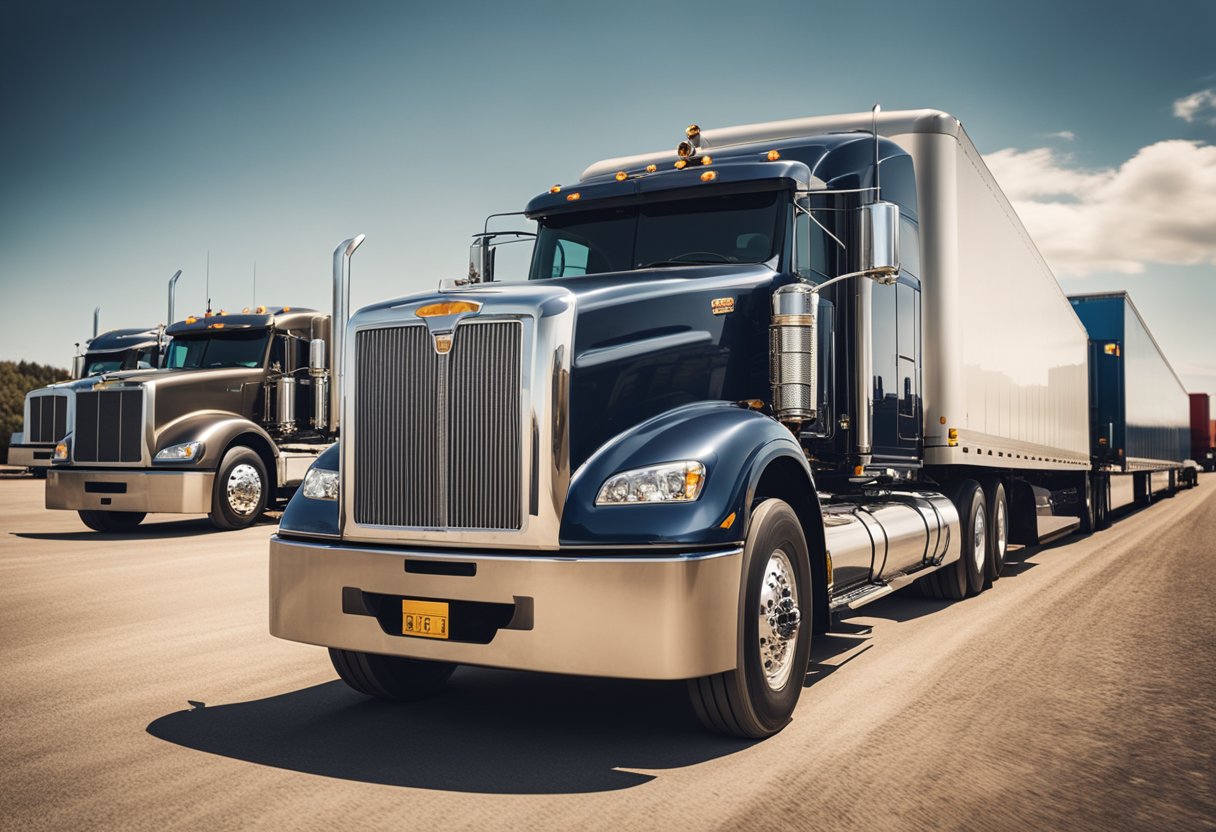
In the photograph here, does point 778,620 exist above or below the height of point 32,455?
below

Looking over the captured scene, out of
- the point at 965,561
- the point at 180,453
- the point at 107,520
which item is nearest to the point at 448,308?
the point at 965,561

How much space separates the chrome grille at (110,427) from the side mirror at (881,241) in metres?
11.1

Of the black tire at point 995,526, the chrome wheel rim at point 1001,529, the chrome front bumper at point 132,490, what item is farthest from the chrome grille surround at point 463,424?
the chrome front bumper at point 132,490

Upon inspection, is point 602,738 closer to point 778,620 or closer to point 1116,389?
point 778,620

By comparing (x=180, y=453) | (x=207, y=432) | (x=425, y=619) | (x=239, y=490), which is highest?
(x=207, y=432)

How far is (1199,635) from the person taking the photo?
301 inches

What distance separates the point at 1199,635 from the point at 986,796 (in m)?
4.53

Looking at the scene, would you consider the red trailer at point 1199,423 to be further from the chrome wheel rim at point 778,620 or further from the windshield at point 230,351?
the chrome wheel rim at point 778,620

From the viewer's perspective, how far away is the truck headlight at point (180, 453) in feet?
46.3

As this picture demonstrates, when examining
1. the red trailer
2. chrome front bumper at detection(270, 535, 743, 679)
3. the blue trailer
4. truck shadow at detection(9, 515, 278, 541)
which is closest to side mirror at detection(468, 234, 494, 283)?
chrome front bumper at detection(270, 535, 743, 679)

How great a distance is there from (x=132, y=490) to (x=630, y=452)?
1135 cm

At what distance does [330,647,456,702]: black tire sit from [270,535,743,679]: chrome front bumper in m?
0.76

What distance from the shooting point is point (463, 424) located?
476 cm

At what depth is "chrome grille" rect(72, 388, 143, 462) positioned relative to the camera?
1419cm
